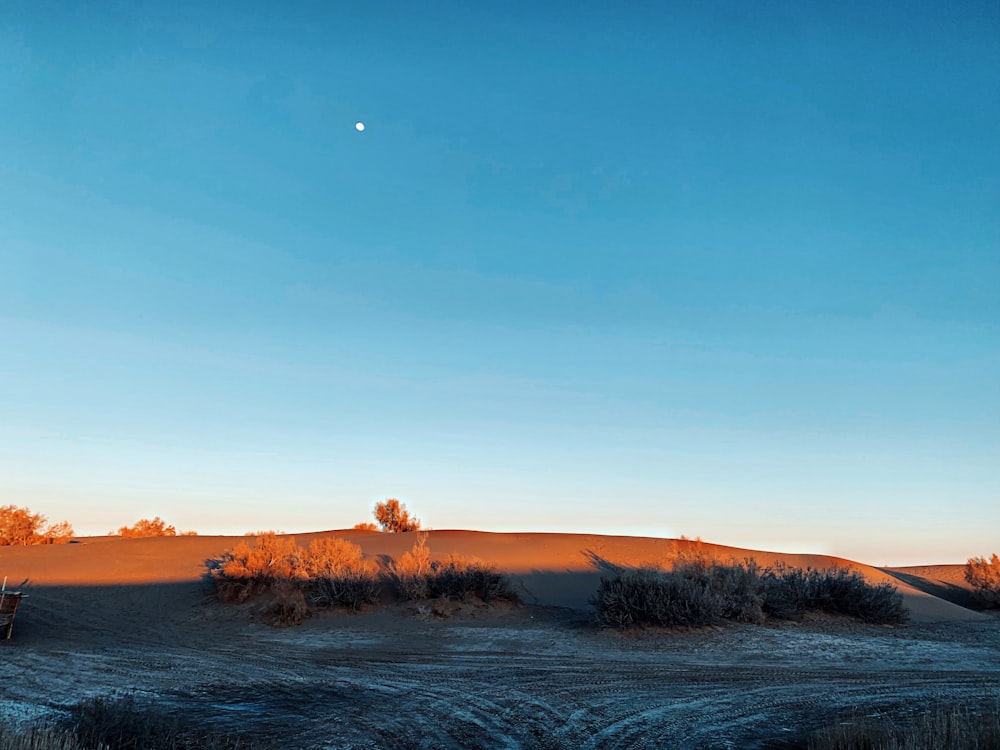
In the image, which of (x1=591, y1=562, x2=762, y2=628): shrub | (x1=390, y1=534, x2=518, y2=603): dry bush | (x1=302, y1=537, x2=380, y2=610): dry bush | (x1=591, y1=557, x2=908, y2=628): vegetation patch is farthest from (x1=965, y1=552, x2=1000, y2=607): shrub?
(x1=302, y1=537, x2=380, y2=610): dry bush

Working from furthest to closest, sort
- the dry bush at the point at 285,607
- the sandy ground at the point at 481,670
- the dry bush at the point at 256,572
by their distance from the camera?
1. the dry bush at the point at 256,572
2. the dry bush at the point at 285,607
3. the sandy ground at the point at 481,670

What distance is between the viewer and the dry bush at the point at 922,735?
6242mm

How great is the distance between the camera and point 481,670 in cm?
1318

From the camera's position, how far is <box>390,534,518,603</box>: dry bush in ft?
72.3

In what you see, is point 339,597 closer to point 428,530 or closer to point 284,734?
point 284,734

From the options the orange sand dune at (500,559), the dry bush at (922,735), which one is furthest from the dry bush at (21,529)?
the dry bush at (922,735)

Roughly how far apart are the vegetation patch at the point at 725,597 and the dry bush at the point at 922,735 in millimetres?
9732

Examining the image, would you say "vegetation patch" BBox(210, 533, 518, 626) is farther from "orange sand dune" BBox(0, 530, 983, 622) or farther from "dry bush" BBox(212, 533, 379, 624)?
"orange sand dune" BBox(0, 530, 983, 622)

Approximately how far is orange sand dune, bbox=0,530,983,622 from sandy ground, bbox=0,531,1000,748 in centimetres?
38

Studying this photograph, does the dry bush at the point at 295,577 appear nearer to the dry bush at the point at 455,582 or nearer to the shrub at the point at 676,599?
the dry bush at the point at 455,582

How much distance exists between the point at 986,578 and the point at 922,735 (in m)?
26.9

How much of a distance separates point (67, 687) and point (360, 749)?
19.4ft

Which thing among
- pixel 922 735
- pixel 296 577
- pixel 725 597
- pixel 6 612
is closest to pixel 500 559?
pixel 296 577

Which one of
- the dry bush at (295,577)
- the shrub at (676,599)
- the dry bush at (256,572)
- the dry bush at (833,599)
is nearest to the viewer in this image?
the shrub at (676,599)
